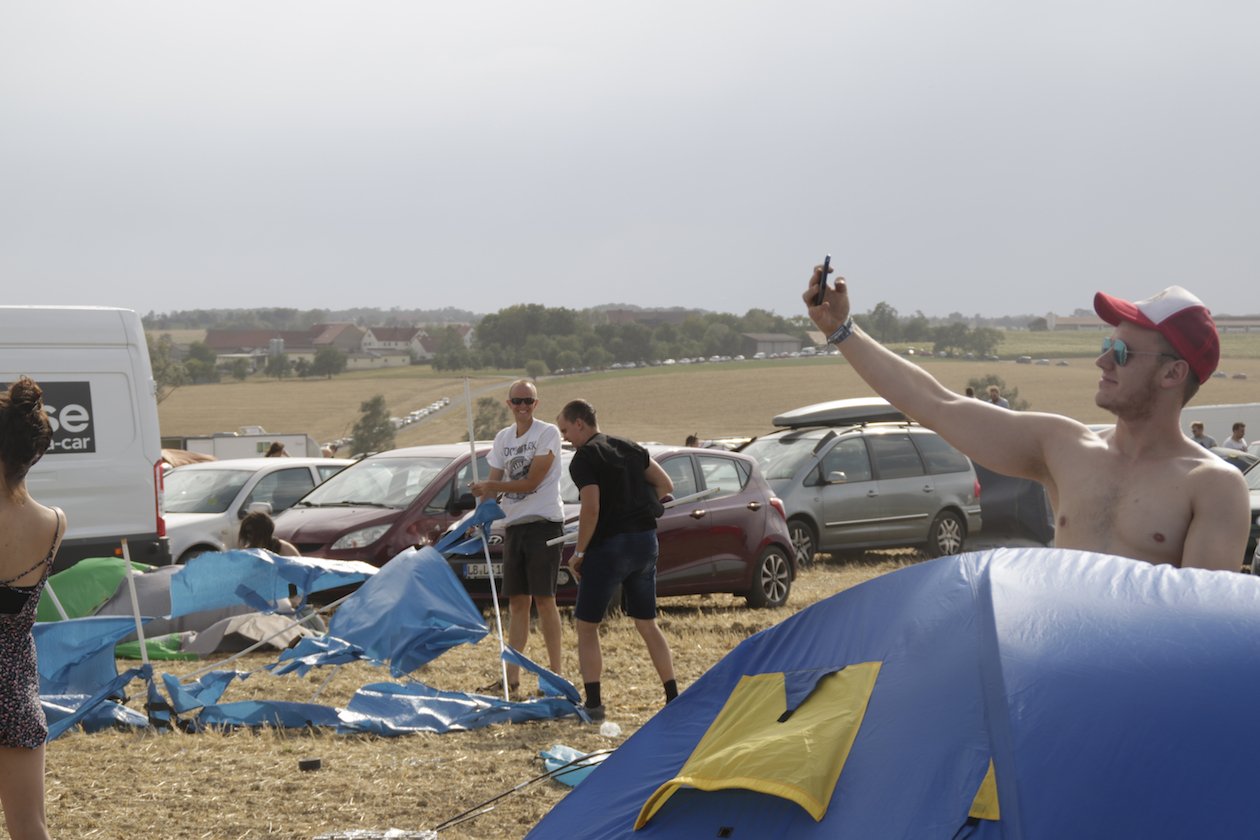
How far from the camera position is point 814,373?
262ft

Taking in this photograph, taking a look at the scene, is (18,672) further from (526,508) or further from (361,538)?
(361,538)

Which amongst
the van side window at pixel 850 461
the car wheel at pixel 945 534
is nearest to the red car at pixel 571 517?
the van side window at pixel 850 461

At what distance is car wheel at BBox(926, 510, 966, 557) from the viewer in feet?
57.2

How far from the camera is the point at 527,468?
953 cm

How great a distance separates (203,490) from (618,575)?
7830 mm

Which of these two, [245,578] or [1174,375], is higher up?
[1174,375]

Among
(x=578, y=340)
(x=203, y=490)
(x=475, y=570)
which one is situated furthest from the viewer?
(x=578, y=340)

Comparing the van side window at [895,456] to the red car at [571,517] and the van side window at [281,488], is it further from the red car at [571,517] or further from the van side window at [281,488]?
the van side window at [281,488]

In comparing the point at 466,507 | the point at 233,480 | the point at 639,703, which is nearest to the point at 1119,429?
the point at 639,703

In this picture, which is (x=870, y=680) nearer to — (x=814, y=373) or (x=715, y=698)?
(x=715, y=698)

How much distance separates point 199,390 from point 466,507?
238 ft

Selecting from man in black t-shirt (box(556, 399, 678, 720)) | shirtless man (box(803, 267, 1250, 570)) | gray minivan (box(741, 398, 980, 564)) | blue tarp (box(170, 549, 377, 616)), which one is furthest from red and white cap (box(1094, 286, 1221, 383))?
gray minivan (box(741, 398, 980, 564))

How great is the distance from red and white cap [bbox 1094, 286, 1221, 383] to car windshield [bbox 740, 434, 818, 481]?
1267 centimetres

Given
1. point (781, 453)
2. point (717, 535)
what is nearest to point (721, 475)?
point (717, 535)
